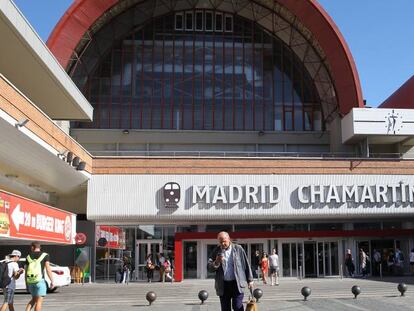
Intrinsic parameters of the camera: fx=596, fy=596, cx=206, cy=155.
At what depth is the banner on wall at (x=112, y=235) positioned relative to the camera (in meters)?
35.5

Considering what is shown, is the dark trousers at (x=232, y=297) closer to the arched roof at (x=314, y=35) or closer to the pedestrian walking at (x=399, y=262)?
the pedestrian walking at (x=399, y=262)

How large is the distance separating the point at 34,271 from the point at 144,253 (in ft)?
78.4

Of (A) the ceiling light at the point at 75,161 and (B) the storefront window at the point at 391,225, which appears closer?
(A) the ceiling light at the point at 75,161

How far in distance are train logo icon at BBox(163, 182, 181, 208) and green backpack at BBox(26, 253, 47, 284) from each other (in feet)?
71.1

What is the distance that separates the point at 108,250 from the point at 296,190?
11813 mm

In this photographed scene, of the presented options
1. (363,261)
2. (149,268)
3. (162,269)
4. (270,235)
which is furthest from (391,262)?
(149,268)

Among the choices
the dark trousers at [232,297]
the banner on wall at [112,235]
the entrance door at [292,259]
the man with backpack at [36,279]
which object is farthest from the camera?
the entrance door at [292,259]

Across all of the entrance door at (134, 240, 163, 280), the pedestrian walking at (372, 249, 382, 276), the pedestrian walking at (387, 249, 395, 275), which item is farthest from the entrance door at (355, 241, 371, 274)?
the entrance door at (134, 240, 163, 280)

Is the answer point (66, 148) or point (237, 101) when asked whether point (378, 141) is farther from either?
point (66, 148)

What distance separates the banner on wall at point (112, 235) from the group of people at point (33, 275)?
22.2m

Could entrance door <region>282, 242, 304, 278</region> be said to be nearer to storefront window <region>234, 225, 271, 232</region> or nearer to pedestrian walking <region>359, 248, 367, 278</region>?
storefront window <region>234, 225, 271, 232</region>

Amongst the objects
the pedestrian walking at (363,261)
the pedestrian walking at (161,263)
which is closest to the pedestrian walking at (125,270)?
the pedestrian walking at (161,263)

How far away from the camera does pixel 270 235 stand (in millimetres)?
35406

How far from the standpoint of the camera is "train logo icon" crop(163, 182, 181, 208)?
34250 millimetres
